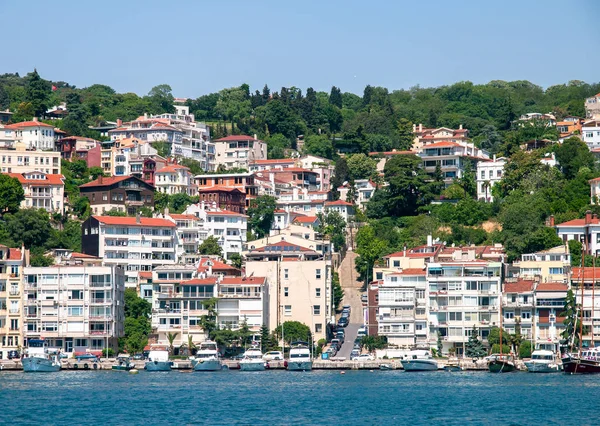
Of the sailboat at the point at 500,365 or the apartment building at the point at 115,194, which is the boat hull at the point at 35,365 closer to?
the sailboat at the point at 500,365

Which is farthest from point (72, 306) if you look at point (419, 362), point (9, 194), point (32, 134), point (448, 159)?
point (448, 159)

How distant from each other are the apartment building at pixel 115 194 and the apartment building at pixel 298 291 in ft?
75.9

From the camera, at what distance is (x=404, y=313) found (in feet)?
336

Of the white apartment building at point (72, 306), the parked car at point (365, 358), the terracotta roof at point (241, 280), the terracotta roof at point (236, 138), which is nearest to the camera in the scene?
the parked car at point (365, 358)

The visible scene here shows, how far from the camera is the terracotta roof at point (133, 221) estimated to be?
379 ft

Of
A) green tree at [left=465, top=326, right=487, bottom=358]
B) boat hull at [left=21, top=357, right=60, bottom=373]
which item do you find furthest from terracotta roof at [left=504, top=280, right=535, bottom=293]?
boat hull at [left=21, top=357, right=60, bottom=373]

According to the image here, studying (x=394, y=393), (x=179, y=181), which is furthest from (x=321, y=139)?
(x=394, y=393)

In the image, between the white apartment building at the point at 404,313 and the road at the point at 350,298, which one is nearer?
the white apartment building at the point at 404,313

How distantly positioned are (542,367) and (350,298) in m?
27.1

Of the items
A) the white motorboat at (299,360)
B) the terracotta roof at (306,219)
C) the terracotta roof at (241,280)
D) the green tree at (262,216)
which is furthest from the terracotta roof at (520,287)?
the green tree at (262,216)

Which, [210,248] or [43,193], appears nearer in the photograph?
[210,248]

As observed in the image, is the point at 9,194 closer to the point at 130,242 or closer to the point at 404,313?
the point at 130,242

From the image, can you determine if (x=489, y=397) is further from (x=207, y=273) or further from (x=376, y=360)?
(x=207, y=273)

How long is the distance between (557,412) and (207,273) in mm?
41754
